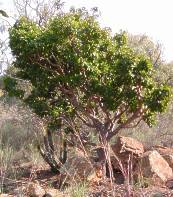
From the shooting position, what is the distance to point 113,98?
852cm

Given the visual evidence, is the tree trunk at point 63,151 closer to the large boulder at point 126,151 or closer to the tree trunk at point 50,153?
the tree trunk at point 50,153

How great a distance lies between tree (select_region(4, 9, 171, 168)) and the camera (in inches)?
325

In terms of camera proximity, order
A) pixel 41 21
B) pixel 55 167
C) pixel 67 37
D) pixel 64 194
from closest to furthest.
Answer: pixel 64 194 < pixel 67 37 < pixel 55 167 < pixel 41 21

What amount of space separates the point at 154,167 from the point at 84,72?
2493 mm

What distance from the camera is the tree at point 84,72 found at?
825cm

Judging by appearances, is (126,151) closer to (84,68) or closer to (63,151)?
(63,151)

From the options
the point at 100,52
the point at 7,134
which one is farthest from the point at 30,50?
the point at 7,134

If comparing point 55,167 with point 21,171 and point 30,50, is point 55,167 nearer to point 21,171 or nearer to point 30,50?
point 21,171

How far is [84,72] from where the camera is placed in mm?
8391

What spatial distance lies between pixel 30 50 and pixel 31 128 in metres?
5.19

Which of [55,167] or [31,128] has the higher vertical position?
[31,128]

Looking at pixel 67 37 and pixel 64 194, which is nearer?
pixel 64 194

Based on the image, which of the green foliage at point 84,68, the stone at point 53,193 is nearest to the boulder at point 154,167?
the green foliage at point 84,68

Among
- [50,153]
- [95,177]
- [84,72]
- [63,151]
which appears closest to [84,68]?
[84,72]
